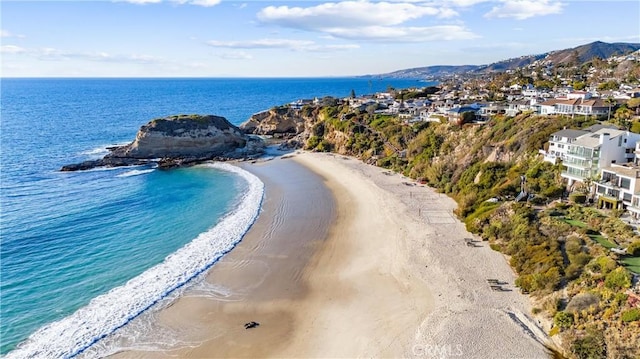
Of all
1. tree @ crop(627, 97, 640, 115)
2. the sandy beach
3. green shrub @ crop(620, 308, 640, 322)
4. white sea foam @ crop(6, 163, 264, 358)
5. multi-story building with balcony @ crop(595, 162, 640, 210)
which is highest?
tree @ crop(627, 97, 640, 115)

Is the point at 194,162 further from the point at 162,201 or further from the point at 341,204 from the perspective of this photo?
the point at 341,204

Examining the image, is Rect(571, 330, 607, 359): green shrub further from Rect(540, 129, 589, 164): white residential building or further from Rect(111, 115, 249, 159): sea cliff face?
Rect(111, 115, 249, 159): sea cliff face

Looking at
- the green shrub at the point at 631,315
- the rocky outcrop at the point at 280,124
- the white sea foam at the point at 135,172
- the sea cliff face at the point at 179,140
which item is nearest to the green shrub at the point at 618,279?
the green shrub at the point at 631,315

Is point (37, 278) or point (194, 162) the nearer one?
point (37, 278)

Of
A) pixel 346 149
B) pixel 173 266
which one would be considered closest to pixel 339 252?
pixel 173 266

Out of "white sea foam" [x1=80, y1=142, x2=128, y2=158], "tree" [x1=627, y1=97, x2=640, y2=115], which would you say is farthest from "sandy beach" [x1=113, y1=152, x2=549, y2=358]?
"white sea foam" [x1=80, y1=142, x2=128, y2=158]

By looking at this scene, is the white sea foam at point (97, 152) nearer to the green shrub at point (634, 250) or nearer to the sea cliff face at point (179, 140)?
the sea cliff face at point (179, 140)
